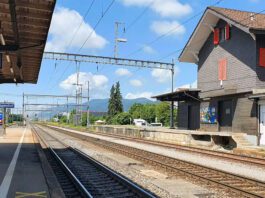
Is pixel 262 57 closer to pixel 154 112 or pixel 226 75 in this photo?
pixel 226 75

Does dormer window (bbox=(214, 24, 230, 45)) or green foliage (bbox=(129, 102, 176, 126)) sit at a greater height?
dormer window (bbox=(214, 24, 230, 45))

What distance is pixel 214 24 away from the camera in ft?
107

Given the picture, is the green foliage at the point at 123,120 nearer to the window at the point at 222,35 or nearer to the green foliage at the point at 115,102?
the green foliage at the point at 115,102

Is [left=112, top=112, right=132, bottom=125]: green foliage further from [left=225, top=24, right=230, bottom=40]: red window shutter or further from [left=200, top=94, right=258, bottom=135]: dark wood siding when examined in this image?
[left=200, top=94, right=258, bottom=135]: dark wood siding

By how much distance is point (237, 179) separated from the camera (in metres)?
12.3

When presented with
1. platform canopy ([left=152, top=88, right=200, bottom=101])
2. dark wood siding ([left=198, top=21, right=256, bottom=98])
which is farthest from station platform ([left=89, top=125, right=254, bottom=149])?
dark wood siding ([left=198, top=21, right=256, bottom=98])

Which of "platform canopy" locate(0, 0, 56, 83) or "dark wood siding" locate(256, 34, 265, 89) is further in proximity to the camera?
"dark wood siding" locate(256, 34, 265, 89)

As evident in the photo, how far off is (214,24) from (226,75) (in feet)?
14.9

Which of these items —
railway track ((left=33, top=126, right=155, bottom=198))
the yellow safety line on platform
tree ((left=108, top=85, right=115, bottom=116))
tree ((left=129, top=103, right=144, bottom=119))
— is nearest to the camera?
the yellow safety line on platform

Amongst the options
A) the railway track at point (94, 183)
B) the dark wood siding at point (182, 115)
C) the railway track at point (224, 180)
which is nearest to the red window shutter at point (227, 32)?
the dark wood siding at point (182, 115)

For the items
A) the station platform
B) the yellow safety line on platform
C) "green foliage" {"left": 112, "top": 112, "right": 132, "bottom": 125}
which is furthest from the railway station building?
"green foliage" {"left": 112, "top": 112, "right": 132, "bottom": 125}

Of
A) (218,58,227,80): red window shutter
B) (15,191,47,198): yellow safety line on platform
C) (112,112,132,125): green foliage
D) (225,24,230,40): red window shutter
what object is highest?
(225,24,230,40): red window shutter

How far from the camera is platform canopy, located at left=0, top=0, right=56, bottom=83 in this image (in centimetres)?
1059

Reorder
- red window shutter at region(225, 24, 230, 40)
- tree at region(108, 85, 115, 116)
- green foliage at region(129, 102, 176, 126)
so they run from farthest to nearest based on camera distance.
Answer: tree at region(108, 85, 115, 116), green foliage at region(129, 102, 176, 126), red window shutter at region(225, 24, 230, 40)
